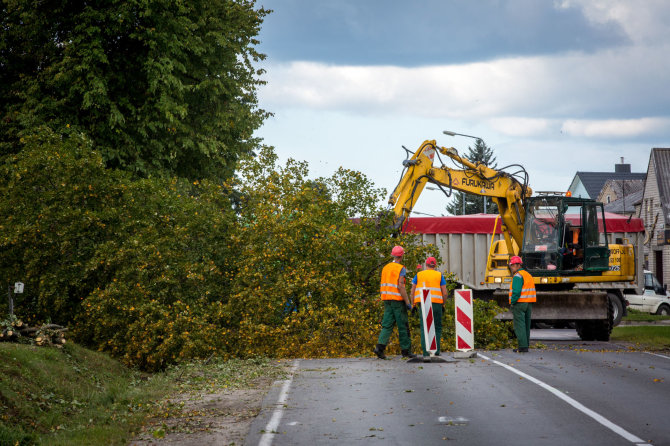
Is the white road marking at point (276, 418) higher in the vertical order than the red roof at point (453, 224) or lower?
lower

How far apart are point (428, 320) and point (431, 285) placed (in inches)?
26.1

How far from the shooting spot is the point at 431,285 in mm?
14711

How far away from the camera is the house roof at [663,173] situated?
51.8 metres

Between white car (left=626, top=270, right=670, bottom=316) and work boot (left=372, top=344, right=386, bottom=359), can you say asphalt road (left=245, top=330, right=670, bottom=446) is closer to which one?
work boot (left=372, top=344, right=386, bottom=359)

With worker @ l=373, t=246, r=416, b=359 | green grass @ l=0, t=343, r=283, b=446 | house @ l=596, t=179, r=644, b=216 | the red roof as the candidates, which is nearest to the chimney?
house @ l=596, t=179, r=644, b=216

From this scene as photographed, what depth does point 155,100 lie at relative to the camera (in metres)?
22.5

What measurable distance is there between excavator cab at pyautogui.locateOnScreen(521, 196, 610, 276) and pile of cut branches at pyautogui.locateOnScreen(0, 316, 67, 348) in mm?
12186

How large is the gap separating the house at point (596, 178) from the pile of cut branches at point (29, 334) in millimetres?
75255

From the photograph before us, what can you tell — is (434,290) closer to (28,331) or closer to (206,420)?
(206,420)

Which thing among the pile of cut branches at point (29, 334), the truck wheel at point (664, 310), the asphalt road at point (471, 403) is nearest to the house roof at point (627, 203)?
the truck wheel at point (664, 310)

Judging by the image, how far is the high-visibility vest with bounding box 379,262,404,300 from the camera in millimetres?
14461

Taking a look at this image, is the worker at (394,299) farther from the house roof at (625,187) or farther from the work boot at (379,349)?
the house roof at (625,187)

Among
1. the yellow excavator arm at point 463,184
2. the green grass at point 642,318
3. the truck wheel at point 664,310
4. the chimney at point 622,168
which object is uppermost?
the chimney at point 622,168

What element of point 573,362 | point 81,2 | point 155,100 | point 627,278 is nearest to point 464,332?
point 573,362
